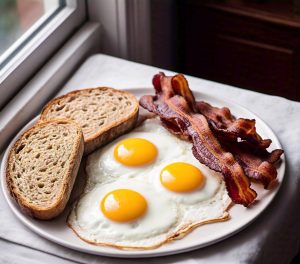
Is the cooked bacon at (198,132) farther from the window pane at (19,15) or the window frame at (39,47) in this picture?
the window pane at (19,15)

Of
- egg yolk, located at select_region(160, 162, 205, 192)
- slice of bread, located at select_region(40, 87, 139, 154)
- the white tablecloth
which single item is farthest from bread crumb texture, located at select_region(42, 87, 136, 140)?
egg yolk, located at select_region(160, 162, 205, 192)

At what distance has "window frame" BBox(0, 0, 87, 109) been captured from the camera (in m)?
1.78

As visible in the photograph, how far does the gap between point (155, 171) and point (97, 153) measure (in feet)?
0.52

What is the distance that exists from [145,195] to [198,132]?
0.70 ft

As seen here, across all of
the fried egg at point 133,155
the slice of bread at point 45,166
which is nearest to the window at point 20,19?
the slice of bread at point 45,166

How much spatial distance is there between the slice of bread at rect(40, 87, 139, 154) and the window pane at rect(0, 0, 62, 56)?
0.84ft

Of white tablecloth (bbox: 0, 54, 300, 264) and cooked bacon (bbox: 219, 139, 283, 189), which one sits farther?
cooked bacon (bbox: 219, 139, 283, 189)

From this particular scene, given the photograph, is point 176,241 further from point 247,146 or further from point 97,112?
point 97,112

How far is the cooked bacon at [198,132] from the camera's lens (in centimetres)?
147

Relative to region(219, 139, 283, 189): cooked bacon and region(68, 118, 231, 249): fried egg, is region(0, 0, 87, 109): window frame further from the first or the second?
region(219, 139, 283, 189): cooked bacon

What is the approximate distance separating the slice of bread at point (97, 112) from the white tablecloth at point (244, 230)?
110 millimetres

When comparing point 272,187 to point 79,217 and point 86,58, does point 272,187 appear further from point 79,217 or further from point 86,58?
point 86,58

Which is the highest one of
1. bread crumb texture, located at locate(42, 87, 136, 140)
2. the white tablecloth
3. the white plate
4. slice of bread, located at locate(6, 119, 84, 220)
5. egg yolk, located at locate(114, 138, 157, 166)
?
slice of bread, located at locate(6, 119, 84, 220)

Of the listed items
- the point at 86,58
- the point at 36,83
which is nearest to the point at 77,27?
the point at 86,58
